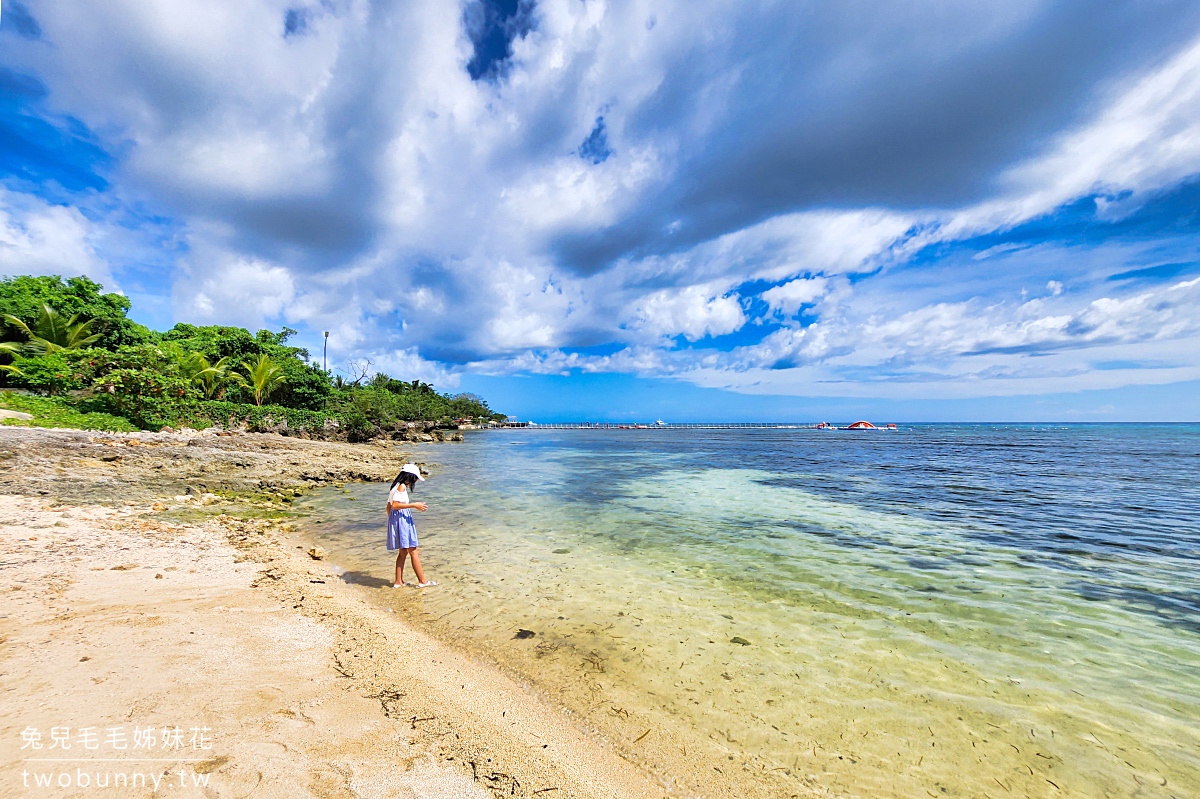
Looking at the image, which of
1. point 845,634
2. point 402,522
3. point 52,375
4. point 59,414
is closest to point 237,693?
point 402,522

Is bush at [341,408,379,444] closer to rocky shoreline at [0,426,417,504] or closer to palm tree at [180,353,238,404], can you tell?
palm tree at [180,353,238,404]

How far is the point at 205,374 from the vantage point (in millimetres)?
32750

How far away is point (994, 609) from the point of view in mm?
7348

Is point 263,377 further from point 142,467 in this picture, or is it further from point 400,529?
point 400,529

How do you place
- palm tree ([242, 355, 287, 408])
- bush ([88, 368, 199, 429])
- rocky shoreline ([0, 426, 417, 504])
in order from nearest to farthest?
rocky shoreline ([0, 426, 417, 504]) → bush ([88, 368, 199, 429]) → palm tree ([242, 355, 287, 408])

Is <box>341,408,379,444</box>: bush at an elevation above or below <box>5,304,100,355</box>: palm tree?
below

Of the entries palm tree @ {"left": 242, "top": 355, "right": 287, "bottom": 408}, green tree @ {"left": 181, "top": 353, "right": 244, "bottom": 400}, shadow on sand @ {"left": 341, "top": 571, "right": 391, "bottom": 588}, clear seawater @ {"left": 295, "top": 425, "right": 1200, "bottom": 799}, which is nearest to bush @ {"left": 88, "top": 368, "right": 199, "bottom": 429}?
green tree @ {"left": 181, "top": 353, "right": 244, "bottom": 400}

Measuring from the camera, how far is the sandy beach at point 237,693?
3037 mm

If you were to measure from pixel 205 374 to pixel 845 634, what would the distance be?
141 feet

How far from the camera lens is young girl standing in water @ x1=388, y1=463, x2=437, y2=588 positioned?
754 cm

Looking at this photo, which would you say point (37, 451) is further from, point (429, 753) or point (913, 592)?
point (913, 592)

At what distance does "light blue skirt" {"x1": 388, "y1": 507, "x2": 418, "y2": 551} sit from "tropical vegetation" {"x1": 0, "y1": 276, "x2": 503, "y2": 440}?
75.0 ft

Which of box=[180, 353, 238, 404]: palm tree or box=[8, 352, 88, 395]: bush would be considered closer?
box=[8, 352, 88, 395]: bush

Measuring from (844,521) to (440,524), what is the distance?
12.7 meters
